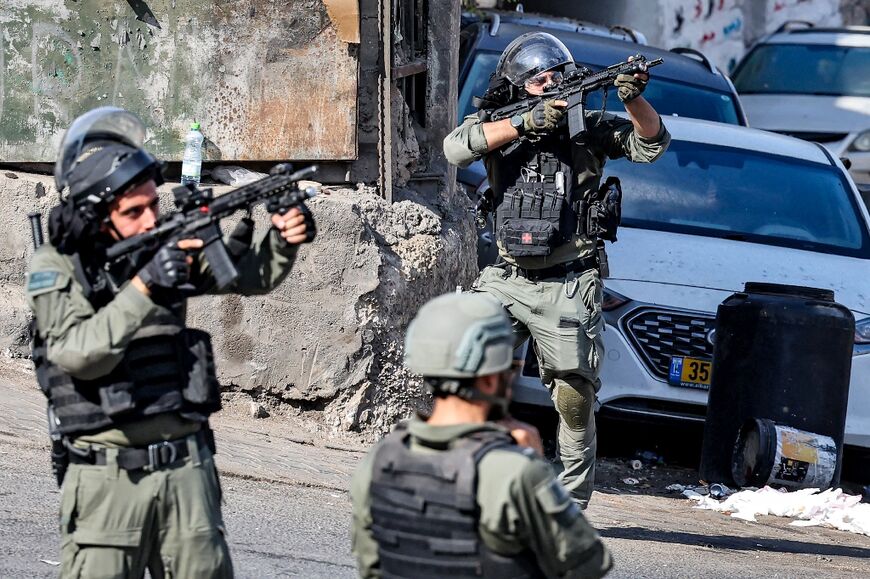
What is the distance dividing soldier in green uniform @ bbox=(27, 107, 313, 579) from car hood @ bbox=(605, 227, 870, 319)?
404cm

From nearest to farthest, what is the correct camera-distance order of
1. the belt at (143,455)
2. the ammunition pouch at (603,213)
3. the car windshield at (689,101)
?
the belt at (143,455) < the ammunition pouch at (603,213) < the car windshield at (689,101)

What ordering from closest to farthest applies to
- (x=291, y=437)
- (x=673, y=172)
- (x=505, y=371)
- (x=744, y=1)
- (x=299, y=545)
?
(x=505, y=371) → (x=299, y=545) → (x=291, y=437) → (x=673, y=172) → (x=744, y=1)

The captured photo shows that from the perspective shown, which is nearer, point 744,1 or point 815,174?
point 815,174

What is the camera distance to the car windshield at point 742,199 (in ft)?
24.3

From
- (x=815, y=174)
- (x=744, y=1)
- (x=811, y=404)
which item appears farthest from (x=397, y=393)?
(x=744, y=1)

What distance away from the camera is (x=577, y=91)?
16.9ft

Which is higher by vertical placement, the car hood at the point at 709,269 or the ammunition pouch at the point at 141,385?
the ammunition pouch at the point at 141,385

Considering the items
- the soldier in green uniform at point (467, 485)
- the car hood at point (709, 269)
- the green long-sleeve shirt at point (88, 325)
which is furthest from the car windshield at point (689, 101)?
the soldier in green uniform at point (467, 485)

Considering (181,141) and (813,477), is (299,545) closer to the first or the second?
(181,141)

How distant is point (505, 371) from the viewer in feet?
8.52

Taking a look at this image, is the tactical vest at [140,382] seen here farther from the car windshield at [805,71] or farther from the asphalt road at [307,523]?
the car windshield at [805,71]

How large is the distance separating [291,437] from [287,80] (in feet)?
5.67

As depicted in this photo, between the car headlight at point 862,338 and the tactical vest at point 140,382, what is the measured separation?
4.70 metres

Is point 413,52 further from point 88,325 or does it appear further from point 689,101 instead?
point 88,325
